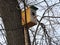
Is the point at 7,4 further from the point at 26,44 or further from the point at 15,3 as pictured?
the point at 26,44

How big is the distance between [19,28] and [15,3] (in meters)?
0.39

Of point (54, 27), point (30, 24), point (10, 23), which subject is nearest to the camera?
point (10, 23)

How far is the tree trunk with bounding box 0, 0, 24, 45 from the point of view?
9.58 ft

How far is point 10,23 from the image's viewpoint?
2.96 m

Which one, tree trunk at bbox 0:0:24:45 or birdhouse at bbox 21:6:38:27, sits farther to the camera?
Answer: birdhouse at bbox 21:6:38:27

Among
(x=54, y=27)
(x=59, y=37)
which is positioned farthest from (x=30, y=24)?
(x=59, y=37)

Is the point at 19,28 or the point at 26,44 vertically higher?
the point at 19,28

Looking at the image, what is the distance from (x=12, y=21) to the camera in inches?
118

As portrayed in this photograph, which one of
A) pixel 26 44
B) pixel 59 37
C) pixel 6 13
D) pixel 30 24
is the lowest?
pixel 59 37

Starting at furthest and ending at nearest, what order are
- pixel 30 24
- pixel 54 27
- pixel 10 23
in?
1. pixel 54 27
2. pixel 30 24
3. pixel 10 23

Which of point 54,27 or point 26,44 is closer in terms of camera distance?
point 26,44

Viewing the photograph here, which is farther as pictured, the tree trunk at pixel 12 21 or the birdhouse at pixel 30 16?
the birdhouse at pixel 30 16

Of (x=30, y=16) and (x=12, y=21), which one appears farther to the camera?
(x=30, y=16)

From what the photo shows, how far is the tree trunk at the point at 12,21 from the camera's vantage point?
292 cm
